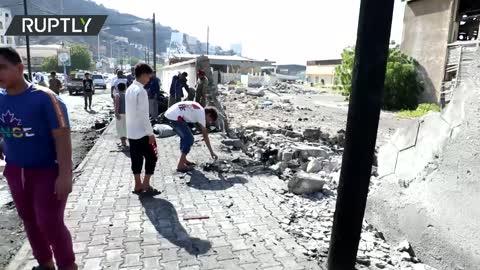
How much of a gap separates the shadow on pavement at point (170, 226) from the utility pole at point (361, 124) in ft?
4.10

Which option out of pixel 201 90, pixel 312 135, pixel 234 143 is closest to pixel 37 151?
pixel 234 143

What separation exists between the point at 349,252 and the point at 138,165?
9.76 ft

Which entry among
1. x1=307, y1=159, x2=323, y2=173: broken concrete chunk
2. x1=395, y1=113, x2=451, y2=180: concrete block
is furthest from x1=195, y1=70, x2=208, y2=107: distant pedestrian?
x1=395, y1=113, x2=451, y2=180: concrete block

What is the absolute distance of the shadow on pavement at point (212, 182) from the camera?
17.6 feet

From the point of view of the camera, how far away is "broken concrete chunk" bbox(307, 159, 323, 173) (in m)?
5.83

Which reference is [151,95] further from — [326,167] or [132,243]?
[132,243]

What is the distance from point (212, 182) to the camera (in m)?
5.59

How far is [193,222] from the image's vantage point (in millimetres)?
4059

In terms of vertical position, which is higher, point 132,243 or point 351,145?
point 351,145

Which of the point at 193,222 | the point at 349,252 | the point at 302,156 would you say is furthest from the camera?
the point at 302,156

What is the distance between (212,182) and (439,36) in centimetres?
2012

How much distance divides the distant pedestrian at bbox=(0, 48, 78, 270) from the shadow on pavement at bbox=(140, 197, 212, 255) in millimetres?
1108

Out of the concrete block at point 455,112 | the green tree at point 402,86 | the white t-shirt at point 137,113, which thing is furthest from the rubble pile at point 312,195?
the green tree at point 402,86

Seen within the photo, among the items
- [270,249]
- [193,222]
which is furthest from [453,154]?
[193,222]
